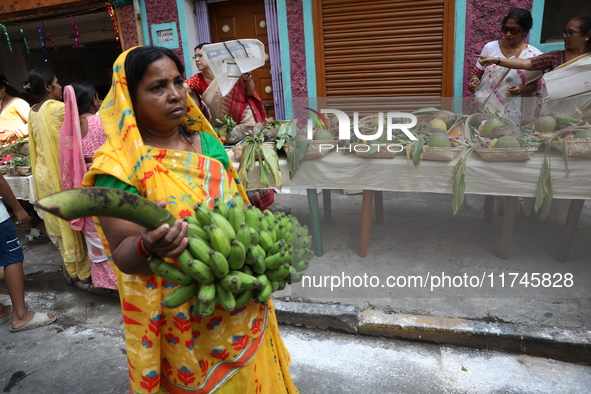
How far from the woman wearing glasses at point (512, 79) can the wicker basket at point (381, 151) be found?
122 centimetres

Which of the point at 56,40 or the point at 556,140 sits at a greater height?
the point at 56,40

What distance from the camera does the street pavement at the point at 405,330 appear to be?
2.33m

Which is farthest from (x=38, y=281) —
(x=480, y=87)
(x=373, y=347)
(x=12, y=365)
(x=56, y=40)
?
(x=56, y=40)

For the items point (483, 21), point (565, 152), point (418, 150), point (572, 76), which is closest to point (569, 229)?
point (565, 152)

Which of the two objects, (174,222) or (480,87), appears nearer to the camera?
(174,222)

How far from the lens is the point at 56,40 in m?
10.3

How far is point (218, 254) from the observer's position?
41.6 inches

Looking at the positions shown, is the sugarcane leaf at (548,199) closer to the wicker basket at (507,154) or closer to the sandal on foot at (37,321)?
the wicker basket at (507,154)

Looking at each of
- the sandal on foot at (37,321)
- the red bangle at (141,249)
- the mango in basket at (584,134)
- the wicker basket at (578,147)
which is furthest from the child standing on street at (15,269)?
the mango in basket at (584,134)

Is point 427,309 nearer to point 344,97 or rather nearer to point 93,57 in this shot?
point 344,97

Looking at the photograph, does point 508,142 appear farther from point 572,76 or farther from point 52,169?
point 52,169

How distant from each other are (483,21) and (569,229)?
9.47 feet

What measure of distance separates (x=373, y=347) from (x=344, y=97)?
3.87 m

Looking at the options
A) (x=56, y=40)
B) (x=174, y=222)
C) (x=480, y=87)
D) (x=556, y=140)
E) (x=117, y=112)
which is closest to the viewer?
(x=174, y=222)
